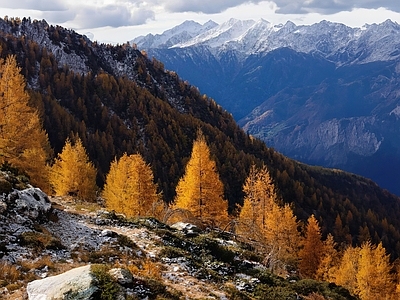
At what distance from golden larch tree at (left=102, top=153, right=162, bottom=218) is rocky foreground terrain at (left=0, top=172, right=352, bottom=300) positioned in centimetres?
1811

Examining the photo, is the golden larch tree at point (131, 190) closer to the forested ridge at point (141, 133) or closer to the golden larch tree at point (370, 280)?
the golden larch tree at point (370, 280)

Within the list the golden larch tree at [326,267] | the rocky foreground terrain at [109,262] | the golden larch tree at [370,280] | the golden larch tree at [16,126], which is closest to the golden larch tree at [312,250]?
the golden larch tree at [326,267]

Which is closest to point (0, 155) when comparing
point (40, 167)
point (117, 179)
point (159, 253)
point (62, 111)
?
point (40, 167)

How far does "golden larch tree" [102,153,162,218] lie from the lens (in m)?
48.0

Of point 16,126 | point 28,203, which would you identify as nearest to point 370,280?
point 28,203

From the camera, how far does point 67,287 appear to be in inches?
499

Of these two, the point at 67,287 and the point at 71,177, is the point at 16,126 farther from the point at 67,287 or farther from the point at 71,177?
the point at 67,287

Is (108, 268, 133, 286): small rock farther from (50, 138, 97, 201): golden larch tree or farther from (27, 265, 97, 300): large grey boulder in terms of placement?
(50, 138, 97, 201): golden larch tree

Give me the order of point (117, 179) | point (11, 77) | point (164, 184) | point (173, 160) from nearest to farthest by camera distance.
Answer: point (11, 77)
point (117, 179)
point (164, 184)
point (173, 160)

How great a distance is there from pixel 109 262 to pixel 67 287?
7.54 meters

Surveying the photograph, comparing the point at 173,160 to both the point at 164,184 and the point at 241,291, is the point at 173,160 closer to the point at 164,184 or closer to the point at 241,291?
the point at 164,184

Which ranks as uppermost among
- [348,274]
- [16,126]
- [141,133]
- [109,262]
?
[141,133]

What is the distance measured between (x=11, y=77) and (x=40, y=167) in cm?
1062

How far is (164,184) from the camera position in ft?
382
